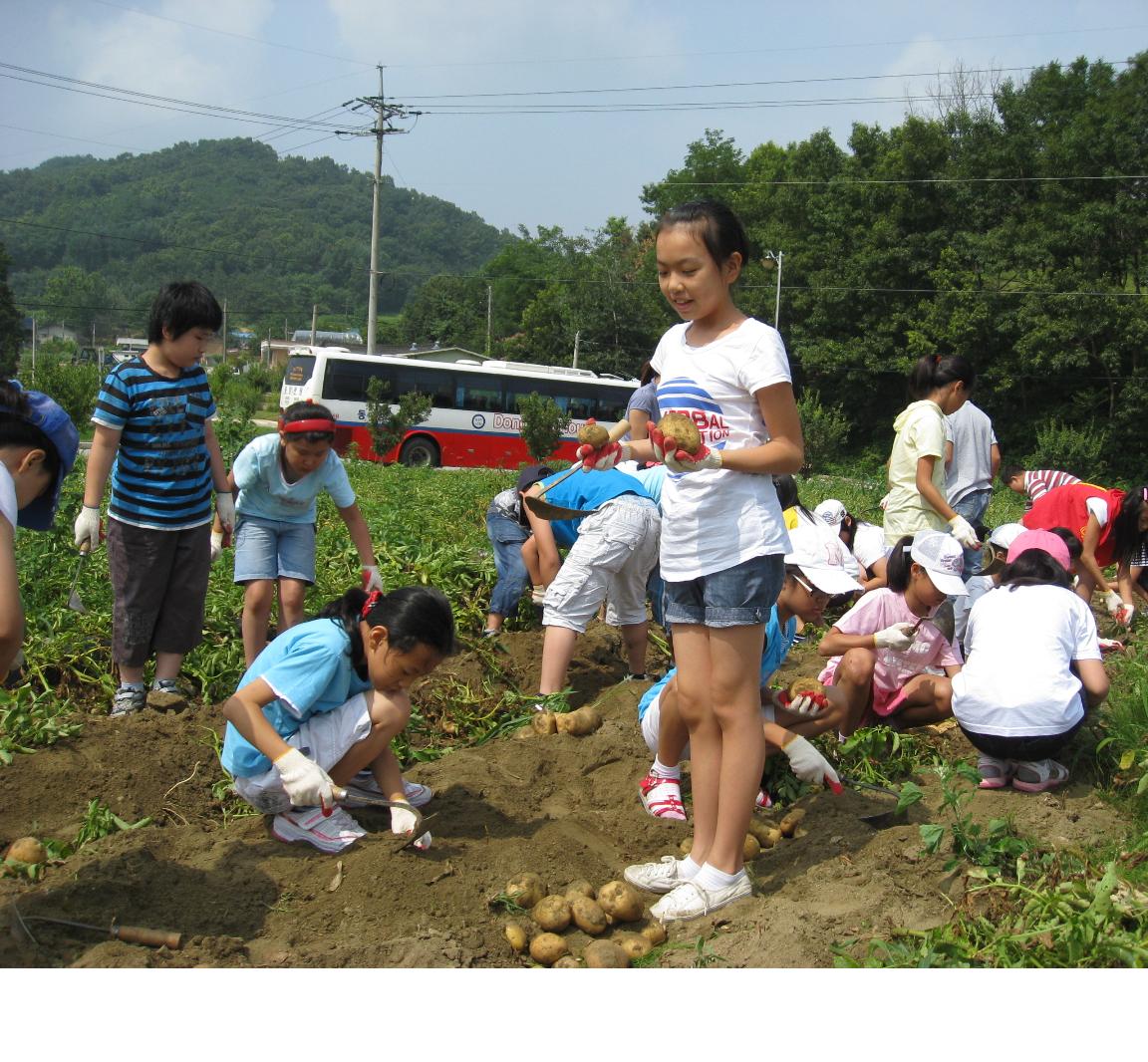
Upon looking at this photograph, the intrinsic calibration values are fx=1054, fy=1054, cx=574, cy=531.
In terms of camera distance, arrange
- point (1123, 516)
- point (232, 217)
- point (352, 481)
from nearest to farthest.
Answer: point (1123, 516) < point (352, 481) < point (232, 217)

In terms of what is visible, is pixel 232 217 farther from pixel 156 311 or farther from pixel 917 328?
pixel 156 311

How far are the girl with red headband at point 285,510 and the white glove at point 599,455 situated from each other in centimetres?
96

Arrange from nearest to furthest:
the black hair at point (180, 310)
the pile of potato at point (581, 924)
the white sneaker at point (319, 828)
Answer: the pile of potato at point (581, 924) < the white sneaker at point (319, 828) < the black hair at point (180, 310)

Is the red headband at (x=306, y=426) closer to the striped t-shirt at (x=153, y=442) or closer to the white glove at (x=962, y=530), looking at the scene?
the striped t-shirt at (x=153, y=442)

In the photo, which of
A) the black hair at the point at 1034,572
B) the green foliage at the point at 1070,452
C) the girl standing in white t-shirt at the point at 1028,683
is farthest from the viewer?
the green foliage at the point at 1070,452

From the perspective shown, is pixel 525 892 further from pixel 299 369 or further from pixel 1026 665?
pixel 299 369

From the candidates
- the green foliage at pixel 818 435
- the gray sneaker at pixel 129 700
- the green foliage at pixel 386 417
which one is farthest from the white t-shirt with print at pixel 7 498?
the green foliage at pixel 818 435

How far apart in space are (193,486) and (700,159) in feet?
189

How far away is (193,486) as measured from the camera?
444 centimetres

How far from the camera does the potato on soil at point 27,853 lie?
118 inches

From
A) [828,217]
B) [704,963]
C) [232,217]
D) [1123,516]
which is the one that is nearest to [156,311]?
[704,963]

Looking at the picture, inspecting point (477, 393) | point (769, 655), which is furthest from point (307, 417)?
point (477, 393)

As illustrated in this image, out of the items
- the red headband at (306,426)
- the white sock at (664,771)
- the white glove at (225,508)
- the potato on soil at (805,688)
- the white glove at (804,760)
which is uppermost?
the red headband at (306,426)

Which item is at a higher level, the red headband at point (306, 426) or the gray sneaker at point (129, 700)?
the red headband at point (306, 426)
